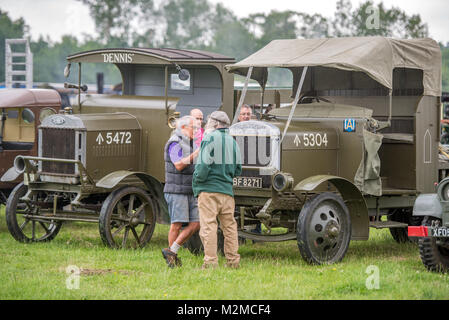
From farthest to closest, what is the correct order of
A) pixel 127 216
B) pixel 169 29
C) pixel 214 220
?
pixel 169 29
pixel 127 216
pixel 214 220

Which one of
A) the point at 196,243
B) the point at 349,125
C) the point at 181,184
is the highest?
the point at 349,125

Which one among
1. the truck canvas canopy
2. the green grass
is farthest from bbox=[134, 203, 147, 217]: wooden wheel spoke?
the truck canvas canopy

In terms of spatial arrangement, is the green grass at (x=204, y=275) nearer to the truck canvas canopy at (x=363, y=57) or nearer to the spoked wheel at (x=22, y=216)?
the spoked wheel at (x=22, y=216)

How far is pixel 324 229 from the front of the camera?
30.0ft

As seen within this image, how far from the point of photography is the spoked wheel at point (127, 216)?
10.3m

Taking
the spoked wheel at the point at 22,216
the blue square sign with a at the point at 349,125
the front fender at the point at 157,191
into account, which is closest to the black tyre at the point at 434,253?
the blue square sign with a at the point at 349,125

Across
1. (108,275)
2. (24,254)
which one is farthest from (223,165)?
(24,254)

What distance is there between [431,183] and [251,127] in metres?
2.65

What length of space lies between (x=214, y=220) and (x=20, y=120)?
5561 mm

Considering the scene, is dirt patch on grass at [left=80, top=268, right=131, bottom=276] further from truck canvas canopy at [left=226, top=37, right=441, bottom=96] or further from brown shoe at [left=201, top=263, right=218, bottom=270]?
truck canvas canopy at [left=226, top=37, right=441, bottom=96]

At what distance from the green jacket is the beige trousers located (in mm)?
83

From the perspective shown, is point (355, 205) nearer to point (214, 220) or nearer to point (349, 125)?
point (349, 125)

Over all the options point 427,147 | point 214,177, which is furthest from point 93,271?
point 427,147

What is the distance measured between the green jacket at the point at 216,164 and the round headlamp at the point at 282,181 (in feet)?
1.76
